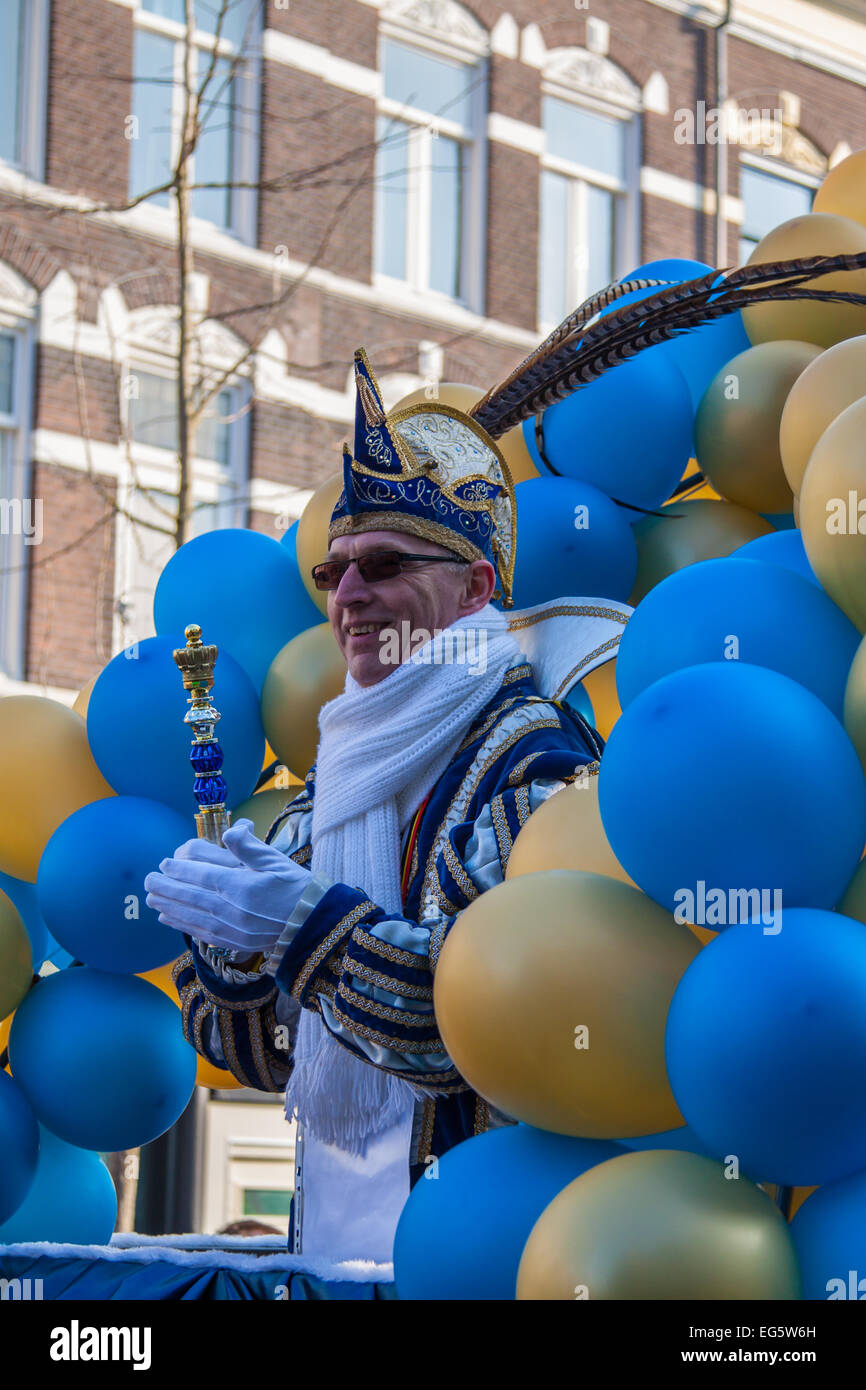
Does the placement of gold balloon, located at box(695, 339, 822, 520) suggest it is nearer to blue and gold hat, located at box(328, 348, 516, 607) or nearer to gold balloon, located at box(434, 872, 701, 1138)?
blue and gold hat, located at box(328, 348, 516, 607)

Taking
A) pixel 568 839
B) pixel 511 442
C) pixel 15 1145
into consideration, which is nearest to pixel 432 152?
pixel 511 442


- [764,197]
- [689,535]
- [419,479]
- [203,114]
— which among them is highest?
[764,197]

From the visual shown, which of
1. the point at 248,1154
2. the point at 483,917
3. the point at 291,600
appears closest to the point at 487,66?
the point at 248,1154

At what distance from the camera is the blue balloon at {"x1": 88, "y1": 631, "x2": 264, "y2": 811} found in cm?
334

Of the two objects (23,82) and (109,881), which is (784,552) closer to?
(109,881)

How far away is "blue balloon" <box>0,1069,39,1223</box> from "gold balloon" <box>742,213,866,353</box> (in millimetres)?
1730

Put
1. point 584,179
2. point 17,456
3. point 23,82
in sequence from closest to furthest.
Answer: point 17,456, point 23,82, point 584,179

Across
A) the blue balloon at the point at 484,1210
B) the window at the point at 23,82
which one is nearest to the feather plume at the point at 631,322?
the blue balloon at the point at 484,1210

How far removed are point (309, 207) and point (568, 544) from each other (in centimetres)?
841

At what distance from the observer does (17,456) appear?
10.1m

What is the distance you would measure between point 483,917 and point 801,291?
1310 mm

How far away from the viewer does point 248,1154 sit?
8.75 meters

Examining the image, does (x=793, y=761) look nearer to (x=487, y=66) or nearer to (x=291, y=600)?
(x=291, y=600)

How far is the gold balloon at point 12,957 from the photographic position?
3357 mm
